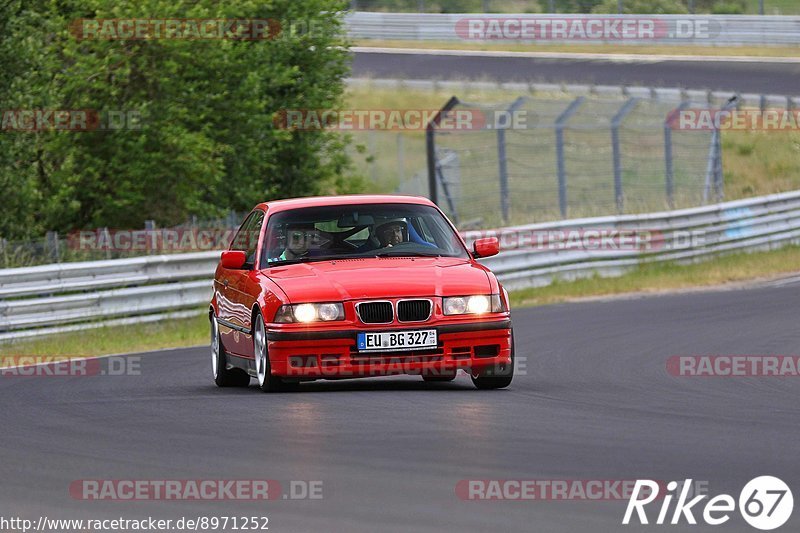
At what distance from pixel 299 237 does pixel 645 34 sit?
39.0 metres

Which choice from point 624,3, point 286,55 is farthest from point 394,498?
point 624,3

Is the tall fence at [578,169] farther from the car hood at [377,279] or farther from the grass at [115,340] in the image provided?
the car hood at [377,279]

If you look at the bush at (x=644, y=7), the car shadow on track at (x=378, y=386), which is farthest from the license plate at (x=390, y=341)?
the bush at (x=644, y=7)

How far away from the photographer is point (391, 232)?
12.1m

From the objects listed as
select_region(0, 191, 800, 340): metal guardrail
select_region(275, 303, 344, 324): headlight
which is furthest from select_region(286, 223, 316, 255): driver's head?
select_region(0, 191, 800, 340): metal guardrail

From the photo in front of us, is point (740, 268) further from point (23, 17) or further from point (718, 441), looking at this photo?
point (718, 441)

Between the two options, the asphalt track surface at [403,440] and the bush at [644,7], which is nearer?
the asphalt track surface at [403,440]

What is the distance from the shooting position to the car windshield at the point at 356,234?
39.3ft

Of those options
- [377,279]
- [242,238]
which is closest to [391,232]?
[377,279]

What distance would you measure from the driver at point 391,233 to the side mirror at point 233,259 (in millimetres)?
1035

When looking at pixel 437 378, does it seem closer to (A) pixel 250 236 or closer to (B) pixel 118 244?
(A) pixel 250 236

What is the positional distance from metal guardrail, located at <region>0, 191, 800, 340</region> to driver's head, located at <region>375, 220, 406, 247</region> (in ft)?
23.2

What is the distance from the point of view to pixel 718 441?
8.41 metres

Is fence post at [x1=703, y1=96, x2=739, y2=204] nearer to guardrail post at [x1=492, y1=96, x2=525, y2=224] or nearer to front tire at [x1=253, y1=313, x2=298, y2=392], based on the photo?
guardrail post at [x1=492, y1=96, x2=525, y2=224]
